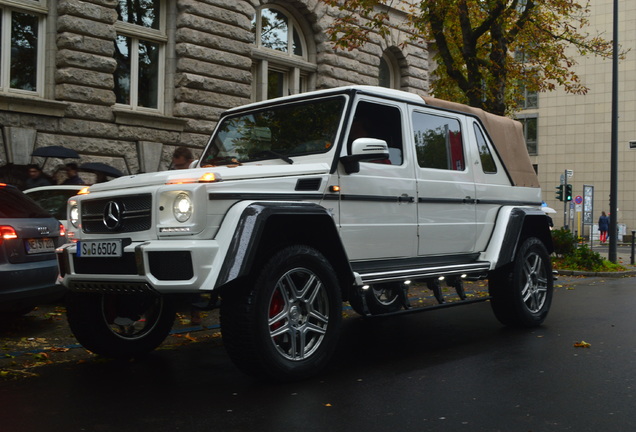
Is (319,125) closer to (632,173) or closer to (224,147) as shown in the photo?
(224,147)

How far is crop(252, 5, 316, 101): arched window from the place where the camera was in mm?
20125

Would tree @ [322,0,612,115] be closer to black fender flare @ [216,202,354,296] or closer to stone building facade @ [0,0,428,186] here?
stone building facade @ [0,0,428,186]

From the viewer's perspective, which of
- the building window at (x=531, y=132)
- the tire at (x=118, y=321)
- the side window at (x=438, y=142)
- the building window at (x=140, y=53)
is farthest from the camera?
the building window at (x=531, y=132)

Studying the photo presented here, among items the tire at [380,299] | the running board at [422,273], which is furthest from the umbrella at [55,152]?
the running board at [422,273]

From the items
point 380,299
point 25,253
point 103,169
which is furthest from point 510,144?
point 103,169

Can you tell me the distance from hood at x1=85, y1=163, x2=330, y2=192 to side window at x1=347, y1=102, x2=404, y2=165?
1.72ft

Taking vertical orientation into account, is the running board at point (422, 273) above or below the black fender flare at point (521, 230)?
below

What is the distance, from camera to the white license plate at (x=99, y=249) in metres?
5.39

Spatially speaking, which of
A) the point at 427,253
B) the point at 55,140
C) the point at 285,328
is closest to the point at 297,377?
the point at 285,328

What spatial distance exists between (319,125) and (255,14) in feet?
46.0

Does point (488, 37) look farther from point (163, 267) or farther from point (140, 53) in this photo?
point (163, 267)

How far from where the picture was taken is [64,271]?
19.4 feet

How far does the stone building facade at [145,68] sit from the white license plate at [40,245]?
7.04 metres

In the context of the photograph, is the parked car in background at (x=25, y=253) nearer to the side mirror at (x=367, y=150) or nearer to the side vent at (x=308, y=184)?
the side vent at (x=308, y=184)
